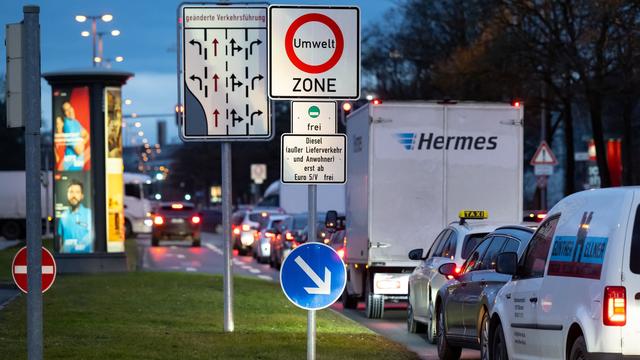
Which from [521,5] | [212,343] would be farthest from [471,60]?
[212,343]

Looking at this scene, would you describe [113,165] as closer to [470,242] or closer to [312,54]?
[470,242]

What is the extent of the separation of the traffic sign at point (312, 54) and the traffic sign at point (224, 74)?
4670mm

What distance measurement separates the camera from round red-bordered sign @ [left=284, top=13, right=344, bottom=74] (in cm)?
1084

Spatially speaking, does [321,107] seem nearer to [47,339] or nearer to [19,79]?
[19,79]

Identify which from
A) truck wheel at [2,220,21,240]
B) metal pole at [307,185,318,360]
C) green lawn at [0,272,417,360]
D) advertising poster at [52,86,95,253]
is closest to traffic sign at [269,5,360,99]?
metal pole at [307,185,318,360]

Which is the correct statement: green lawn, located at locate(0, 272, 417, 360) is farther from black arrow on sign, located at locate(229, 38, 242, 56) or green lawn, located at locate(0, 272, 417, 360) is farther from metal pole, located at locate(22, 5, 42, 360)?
metal pole, located at locate(22, 5, 42, 360)

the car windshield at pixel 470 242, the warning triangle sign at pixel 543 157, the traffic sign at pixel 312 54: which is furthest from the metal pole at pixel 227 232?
the warning triangle sign at pixel 543 157

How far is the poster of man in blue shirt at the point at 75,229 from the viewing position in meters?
30.3

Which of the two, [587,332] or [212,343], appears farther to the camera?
[212,343]

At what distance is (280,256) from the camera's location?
36.8 m

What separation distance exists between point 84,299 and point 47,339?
6495 millimetres

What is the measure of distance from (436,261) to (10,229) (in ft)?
152

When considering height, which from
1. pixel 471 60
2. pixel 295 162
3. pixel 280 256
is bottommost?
pixel 280 256

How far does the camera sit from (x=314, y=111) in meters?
11.0
